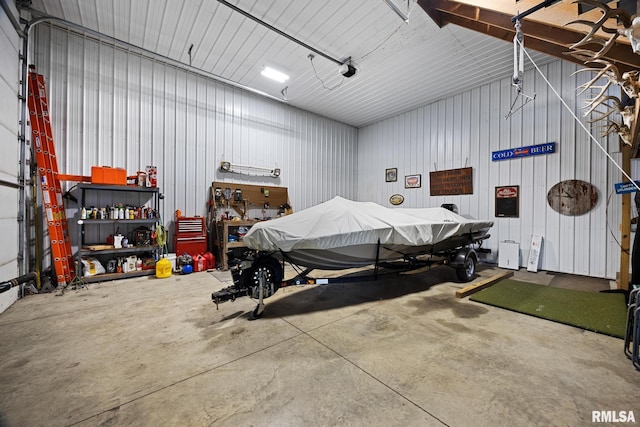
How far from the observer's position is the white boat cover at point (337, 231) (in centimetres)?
273

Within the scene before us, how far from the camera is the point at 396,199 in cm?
795

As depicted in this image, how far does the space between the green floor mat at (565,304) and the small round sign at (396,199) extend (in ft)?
13.3

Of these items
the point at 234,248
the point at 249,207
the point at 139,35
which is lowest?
the point at 234,248

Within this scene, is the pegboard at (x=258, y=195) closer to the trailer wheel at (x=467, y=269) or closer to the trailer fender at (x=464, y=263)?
the trailer fender at (x=464, y=263)

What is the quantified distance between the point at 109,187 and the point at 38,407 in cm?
380

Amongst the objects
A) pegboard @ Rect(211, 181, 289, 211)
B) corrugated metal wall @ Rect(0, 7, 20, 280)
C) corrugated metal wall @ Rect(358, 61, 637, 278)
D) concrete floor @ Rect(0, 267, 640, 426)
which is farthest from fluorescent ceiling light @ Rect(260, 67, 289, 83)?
concrete floor @ Rect(0, 267, 640, 426)

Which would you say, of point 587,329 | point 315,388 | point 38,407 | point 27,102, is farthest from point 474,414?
point 27,102

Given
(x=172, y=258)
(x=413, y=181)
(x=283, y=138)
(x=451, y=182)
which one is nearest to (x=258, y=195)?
(x=283, y=138)

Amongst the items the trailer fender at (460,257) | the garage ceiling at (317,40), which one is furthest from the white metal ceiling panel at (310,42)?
the trailer fender at (460,257)

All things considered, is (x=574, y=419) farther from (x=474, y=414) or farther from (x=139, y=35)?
(x=139, y=35)

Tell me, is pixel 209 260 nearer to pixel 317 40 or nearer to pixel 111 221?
pixel 111 221

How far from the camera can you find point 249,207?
6.57 metres

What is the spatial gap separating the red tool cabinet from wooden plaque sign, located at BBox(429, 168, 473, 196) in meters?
6.27

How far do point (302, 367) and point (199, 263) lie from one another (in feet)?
13.2
